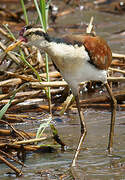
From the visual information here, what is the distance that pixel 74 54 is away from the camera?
387 cm

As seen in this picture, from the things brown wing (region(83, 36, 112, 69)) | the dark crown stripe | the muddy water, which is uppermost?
the dark crown stripe

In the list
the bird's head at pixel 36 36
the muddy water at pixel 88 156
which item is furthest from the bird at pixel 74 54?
the muddy water at pixel 88 156

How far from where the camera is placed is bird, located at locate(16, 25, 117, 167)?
3.73 m

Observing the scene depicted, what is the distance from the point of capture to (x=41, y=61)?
19.5 ft

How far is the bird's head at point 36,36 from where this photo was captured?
12.1ft

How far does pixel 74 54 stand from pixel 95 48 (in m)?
0.36

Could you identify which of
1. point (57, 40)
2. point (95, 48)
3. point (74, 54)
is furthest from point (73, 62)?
point (95, 48)

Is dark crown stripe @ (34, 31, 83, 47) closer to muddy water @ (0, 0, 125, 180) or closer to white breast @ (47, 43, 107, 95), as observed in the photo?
white breast @ (47, 43, 107, 95)

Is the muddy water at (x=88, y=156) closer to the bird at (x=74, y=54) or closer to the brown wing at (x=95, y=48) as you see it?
the bird at (x=74, y=54)

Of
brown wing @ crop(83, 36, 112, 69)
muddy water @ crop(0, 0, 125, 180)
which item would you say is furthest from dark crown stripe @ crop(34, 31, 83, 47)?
muddy water @ crop(0, 0, 125, 180)

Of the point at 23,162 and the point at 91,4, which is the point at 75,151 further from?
the point at 91,4

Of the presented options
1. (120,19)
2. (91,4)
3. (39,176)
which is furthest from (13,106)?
(91,4)

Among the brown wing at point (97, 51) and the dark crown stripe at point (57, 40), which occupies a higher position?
the dark crown stripe at point (57, 40)

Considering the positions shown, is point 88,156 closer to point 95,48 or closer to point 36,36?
point 95,48
